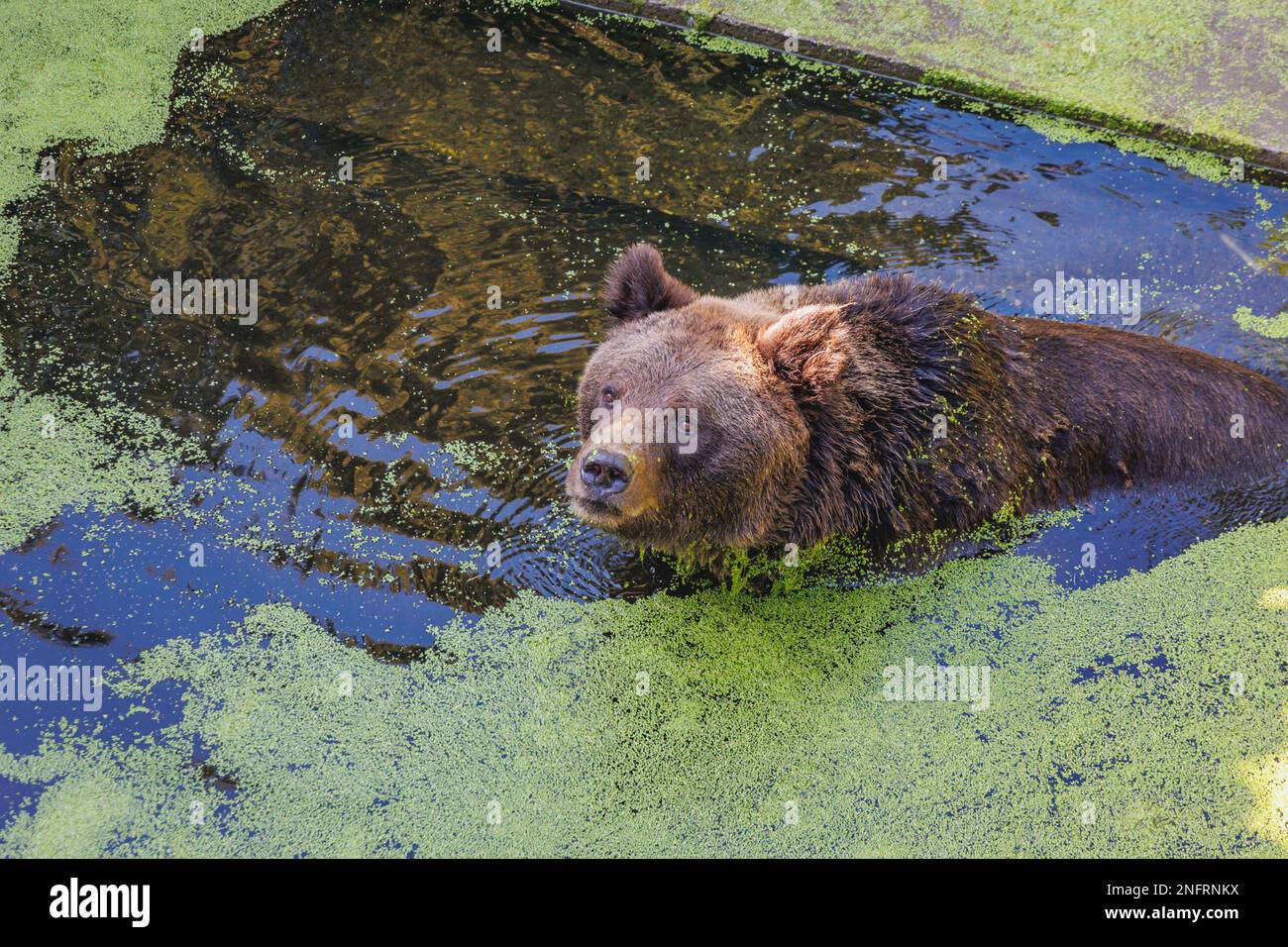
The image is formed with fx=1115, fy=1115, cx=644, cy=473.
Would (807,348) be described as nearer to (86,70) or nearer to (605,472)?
(605,472)

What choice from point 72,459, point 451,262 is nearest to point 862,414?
point 451,262

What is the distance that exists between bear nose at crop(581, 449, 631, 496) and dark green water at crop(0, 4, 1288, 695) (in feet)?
3.14

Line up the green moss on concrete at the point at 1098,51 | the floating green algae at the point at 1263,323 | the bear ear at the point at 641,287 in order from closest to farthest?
the bear ear at the point at 641,287, the floating green algae at the point at 1263,323, the green moss on concrete at the point at 1098,51

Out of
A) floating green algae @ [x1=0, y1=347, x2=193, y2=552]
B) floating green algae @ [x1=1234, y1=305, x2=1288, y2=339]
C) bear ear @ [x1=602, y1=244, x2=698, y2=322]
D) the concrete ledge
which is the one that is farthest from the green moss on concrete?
floating green algae @ [x1=0, y1=347, x2=193, y2=552]

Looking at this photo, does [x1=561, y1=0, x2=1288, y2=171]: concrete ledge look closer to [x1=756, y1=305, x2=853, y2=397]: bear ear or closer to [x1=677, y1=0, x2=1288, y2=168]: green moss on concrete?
[x1=677, y1=0, x2=1288, y2=168]: green moss on concrete

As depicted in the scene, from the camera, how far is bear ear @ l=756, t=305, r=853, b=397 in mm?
4605

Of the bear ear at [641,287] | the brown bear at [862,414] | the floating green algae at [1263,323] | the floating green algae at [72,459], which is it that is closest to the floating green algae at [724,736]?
the brown bear at [862,414]

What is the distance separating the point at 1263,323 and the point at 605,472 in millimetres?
4250

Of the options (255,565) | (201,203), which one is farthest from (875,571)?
(201,203)

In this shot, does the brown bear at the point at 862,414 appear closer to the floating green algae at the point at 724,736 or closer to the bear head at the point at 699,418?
the bear head at the point at 699,418

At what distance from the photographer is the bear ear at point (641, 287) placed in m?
4.95

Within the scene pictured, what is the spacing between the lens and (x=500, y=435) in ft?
18.8

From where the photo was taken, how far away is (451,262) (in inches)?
260

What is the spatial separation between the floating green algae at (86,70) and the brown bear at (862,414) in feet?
14.1
